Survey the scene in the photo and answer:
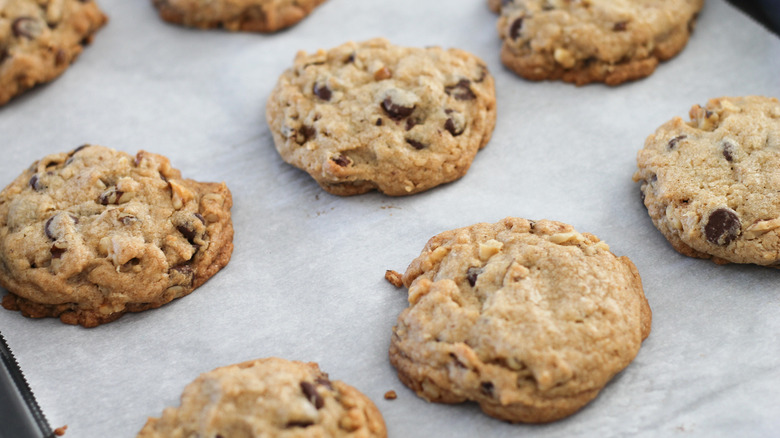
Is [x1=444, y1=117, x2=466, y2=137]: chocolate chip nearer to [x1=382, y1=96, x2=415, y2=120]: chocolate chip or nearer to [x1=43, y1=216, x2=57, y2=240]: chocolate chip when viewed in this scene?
[x1=382, y1=96, x2=415, y2=120]: chocolate chip

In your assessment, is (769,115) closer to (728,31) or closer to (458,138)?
(728,31)

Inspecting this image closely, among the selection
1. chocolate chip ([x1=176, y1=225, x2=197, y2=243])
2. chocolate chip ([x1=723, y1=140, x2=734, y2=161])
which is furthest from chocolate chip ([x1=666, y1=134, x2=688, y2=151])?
chocolate chip ([x1=176, y1=225, x2=197, y2=243])

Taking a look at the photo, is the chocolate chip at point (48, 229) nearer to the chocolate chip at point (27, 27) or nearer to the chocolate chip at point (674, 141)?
the chocolate chip at point (27, 27)

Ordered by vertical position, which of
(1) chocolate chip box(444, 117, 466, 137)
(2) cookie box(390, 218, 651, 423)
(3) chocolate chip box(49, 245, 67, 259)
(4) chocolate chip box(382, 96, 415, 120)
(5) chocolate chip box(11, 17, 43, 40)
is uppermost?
(5) chocolate chip box(11, 17, 43, 40)

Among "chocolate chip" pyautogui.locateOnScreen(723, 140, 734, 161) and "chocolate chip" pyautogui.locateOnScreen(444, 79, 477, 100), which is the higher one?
"chocolate chip" pyautogui.locateOnScreen(444, 79, 477, 100)

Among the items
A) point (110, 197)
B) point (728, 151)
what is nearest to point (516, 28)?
point (728, 151)

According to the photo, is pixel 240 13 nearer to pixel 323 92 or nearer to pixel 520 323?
pixel 323 92

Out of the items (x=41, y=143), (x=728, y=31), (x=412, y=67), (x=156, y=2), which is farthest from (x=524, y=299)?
(x=156, y=2)
